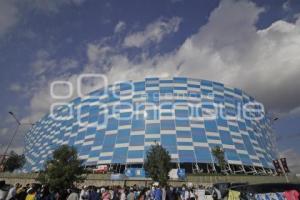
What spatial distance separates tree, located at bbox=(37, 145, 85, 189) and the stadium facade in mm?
29226

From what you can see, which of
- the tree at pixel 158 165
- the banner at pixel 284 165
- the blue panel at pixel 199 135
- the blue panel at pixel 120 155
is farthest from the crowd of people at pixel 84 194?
the blue panel at pixel 199 135

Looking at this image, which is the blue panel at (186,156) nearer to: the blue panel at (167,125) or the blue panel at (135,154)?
the blue panel at (167,125)

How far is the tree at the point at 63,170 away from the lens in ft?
106

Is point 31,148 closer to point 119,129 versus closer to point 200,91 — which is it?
point 119,129

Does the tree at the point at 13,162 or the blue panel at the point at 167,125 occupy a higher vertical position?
the blue panel at the point at 167,125

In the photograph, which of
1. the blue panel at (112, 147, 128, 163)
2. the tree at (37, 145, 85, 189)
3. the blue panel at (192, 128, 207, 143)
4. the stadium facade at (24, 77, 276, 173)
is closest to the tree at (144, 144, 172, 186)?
the tree at (37, 145, 85, 189)

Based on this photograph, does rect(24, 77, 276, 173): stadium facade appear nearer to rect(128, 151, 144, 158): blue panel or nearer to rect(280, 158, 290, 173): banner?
rect(128, 151, 144, 158): blue panel

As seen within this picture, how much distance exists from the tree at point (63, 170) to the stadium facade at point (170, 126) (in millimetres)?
29226

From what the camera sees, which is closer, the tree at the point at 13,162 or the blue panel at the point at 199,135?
the blue panel at the point at 199,135

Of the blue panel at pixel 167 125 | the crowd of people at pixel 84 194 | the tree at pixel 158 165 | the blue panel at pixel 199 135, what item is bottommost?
the crowd of people at pixel 84 194

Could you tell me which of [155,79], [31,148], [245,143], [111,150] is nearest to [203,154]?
[245,143]

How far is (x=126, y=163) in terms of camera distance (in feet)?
207

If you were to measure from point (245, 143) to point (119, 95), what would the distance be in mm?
34566

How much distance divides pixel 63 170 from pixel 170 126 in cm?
3958
